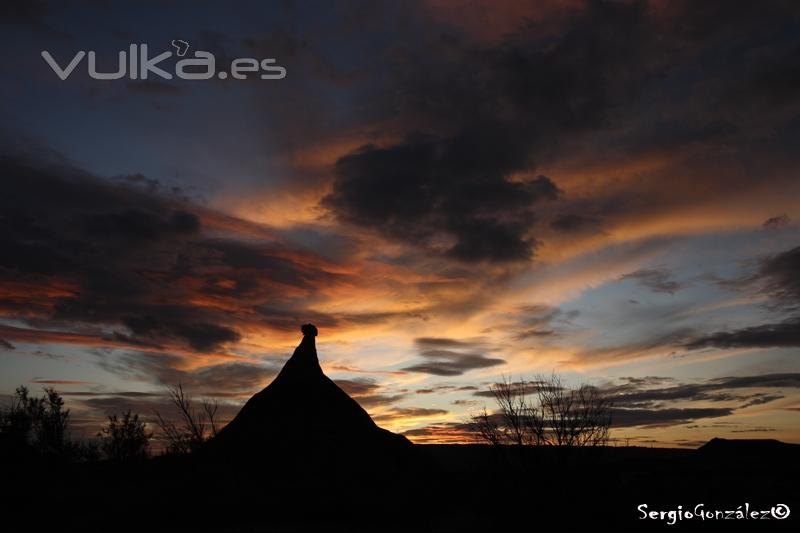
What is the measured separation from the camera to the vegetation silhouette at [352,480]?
2231cm

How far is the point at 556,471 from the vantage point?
75.3 ft

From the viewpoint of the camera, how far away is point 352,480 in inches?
1079

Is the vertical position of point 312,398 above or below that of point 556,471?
above

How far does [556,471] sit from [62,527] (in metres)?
20.6

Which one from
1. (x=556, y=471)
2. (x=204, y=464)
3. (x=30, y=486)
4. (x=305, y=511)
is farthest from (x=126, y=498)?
(x=556, y=471)

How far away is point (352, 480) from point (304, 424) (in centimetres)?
414

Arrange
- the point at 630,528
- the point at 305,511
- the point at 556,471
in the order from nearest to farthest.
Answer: the point at 630,528 → the point at 556,471 → the point at 305,511

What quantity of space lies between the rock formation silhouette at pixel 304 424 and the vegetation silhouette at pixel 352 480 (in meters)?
0.07

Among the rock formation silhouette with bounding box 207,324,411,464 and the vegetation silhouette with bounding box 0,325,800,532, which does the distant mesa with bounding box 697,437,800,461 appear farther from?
the rock formation silhouette with bounding box 207,324,411,464

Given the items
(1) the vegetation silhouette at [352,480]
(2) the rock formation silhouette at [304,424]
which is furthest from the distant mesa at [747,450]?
(2) the rock formation silhouette at [304,424]

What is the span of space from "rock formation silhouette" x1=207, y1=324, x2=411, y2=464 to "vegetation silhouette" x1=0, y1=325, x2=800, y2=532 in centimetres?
7

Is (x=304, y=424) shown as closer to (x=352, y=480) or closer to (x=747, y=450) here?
(x=352, y=480)

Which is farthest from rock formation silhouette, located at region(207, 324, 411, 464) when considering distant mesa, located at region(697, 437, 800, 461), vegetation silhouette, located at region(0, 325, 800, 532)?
distant mesa, located at region(697, 437, 800, 461)

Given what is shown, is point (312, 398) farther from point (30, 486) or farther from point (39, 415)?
point (39, 415)
